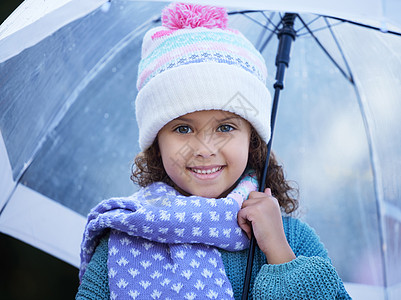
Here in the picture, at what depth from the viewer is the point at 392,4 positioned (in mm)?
859

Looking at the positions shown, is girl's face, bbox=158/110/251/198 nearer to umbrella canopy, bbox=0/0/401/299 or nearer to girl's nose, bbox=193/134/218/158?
girl's nose, bbox=193/134/218/158

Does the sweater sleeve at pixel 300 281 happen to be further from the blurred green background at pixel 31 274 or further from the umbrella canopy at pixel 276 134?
the blurred green background at pixel 31 274

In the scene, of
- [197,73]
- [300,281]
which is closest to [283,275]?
[300,281]

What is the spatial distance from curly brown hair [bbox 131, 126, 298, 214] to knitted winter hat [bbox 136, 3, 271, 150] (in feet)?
0.27

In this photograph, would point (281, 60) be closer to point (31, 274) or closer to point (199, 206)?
point (199, 206)

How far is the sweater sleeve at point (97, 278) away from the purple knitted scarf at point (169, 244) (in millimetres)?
Answer: 46

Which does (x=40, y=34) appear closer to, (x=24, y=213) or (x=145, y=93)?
(x=145, y=93)

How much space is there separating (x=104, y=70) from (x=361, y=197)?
1236mm

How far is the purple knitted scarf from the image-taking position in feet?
4.07

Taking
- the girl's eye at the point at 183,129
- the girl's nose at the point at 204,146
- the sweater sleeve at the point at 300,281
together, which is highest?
the girl's eye at the point at 183,129

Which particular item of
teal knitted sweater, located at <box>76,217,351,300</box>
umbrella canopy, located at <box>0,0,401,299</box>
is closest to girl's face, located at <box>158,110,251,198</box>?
teal knitted sweater, located at <box>76,217,351,300</box>

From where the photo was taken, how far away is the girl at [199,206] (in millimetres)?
1251

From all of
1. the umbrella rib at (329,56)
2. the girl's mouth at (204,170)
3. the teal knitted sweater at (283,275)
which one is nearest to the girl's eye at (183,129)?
the girl's mouth at (204,170)

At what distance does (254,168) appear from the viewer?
5.30ft
